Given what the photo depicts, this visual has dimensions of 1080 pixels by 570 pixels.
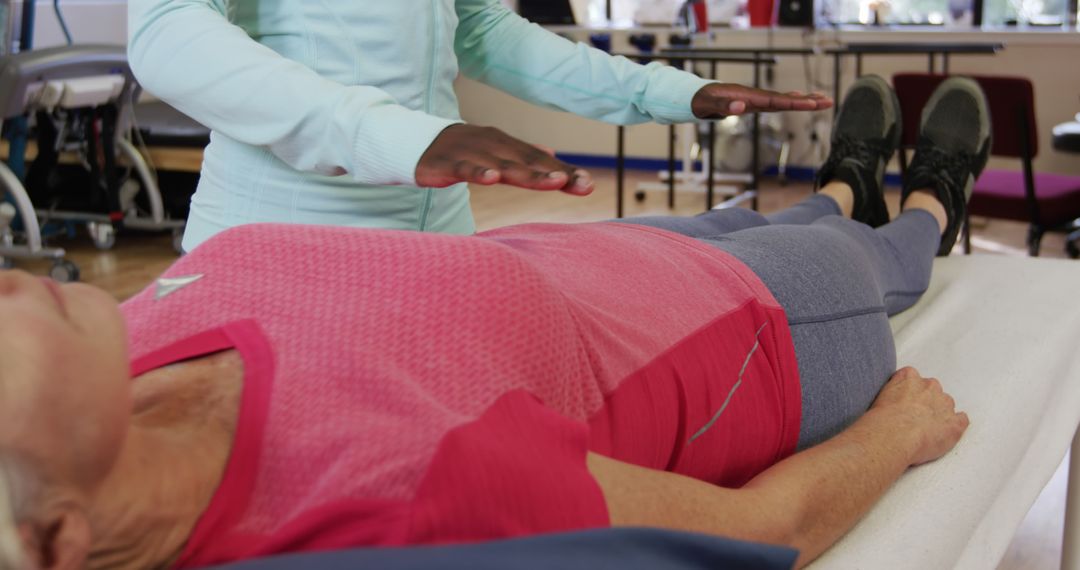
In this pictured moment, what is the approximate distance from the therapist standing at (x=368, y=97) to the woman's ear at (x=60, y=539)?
1.19ft

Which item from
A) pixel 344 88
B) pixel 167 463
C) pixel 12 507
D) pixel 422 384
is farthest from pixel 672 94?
pixel 12 507

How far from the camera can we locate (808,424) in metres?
1.15

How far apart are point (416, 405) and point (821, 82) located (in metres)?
5.81

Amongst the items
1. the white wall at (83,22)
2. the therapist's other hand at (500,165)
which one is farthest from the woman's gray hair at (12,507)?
the white wall at (83,22)

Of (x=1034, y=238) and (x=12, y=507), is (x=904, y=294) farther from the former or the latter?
(x=1034, y=238)

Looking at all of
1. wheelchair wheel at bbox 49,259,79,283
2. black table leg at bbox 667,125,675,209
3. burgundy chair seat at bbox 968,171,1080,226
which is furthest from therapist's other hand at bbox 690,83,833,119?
black table leg at bbox 667,125,675,209

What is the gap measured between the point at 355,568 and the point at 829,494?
51cm

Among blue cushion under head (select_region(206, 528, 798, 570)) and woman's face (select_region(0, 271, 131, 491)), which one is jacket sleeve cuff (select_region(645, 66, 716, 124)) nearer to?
blue cushion under head (select_region(206, 528, 798, 570))

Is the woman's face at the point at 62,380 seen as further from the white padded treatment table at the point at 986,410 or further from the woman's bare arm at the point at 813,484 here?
the white padded treatment table at the point at 986,410

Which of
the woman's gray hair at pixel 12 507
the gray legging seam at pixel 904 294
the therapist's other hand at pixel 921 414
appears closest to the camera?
the woman's gray hair at pixel 12 507

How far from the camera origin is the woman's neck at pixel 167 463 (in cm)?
68

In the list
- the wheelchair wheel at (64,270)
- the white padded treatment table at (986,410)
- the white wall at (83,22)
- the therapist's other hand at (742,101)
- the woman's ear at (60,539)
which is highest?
the white wall at (83,22)

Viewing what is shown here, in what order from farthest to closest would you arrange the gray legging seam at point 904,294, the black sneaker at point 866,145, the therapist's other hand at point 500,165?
the black sneaker at point 866,145 → the gray legging seam at point 904,294 → the therapist's other hand at point 500,165

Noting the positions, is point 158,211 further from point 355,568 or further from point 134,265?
point 355,568
